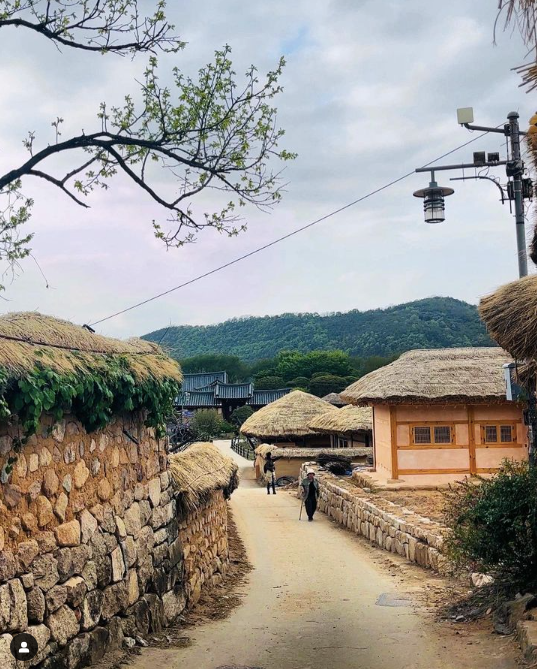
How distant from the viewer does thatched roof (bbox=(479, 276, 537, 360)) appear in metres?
5.91

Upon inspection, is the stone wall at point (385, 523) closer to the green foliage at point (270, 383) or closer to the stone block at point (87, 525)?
the stone block at point (87, 525)

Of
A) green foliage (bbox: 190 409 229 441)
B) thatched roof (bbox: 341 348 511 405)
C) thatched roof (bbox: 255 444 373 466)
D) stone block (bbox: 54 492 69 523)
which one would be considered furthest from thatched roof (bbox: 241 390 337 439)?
stone block (bbox: 54 492 69 523)

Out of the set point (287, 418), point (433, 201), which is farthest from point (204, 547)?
point (287, 418)

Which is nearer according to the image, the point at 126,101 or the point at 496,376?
the point at 126,101

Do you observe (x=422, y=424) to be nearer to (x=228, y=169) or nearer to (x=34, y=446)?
(x=228, y=169)

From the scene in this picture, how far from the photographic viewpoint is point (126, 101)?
696 cm

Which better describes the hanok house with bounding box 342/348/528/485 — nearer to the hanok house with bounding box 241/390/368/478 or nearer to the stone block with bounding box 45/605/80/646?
the hanok house with bounding box 241/390/368/478

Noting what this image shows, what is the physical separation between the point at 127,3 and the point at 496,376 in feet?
45.4

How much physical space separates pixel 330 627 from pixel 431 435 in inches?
436

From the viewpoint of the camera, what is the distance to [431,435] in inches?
682

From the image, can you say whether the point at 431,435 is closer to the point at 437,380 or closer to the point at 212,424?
the point at 437,380

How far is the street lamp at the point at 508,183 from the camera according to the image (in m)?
9.04


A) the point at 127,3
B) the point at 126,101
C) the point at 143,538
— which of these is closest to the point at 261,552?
the point at 143,538

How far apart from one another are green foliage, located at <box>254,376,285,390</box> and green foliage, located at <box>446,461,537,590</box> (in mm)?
49505
